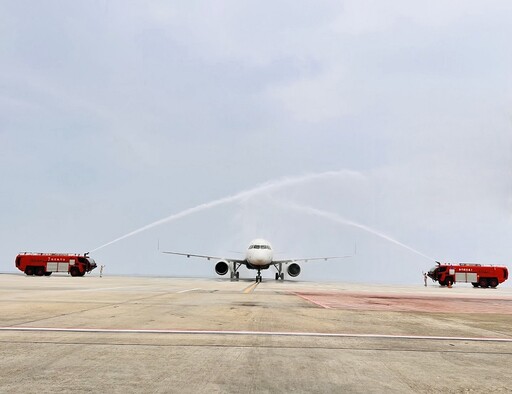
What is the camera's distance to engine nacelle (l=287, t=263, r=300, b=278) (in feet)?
161

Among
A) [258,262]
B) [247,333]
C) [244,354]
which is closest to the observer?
[244,354]

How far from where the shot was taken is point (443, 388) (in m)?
4.77

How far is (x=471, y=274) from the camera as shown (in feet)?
162

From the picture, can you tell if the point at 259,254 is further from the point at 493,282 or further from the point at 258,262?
the point at 493,282

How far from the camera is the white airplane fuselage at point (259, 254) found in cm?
4441

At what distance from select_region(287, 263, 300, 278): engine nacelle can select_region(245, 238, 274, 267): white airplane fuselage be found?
13.1ft

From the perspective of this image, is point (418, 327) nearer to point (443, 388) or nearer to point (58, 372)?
point (443, 388)

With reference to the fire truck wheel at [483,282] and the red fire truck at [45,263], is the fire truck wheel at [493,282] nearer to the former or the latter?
the fire truck wheel at [483,282]

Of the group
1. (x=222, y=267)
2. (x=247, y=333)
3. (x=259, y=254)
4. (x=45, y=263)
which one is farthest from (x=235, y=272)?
(x=247, y=333)

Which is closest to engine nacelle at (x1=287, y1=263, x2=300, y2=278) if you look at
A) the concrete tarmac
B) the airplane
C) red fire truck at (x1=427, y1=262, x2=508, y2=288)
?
A: the airplane

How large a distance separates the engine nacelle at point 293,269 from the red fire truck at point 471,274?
16615 mm

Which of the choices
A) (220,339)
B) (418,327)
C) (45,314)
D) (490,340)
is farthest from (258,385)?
(45,314)

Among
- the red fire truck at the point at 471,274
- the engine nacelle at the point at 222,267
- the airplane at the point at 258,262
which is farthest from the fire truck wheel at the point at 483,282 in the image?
the engine nacelle at the point at 222,267

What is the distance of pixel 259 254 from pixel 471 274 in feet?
81.8
